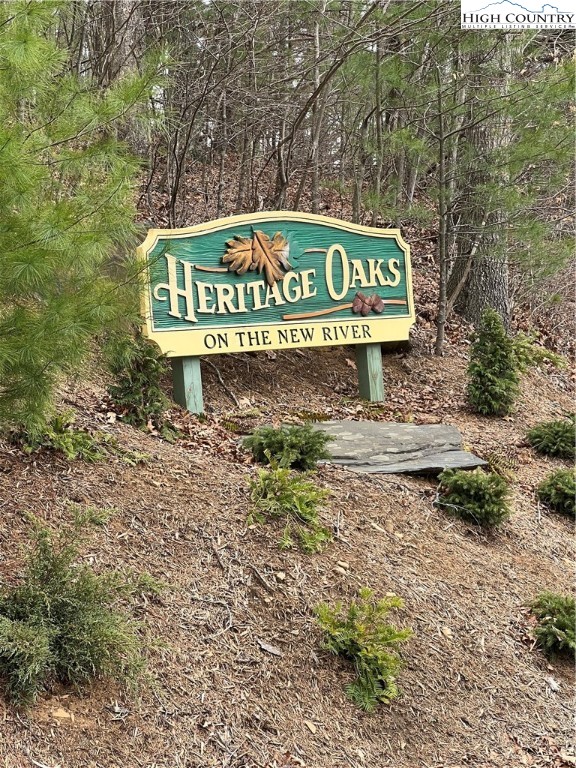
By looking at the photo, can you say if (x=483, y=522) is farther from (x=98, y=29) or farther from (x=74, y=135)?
(x=98, y=29)

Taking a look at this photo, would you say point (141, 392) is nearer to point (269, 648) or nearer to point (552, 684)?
point (269, 648)

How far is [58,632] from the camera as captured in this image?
10.8 feet

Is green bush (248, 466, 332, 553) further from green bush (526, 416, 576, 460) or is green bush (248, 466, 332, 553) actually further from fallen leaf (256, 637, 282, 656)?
green bush (526, 416, 576, 460)

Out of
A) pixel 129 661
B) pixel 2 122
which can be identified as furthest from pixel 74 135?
pixel 129 661

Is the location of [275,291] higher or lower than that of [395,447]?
higher

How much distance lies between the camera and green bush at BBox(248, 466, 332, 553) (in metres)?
4.71

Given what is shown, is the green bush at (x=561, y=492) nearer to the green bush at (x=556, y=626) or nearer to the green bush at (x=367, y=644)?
the green bush at (x=556, y=626)

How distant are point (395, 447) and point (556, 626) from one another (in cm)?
184

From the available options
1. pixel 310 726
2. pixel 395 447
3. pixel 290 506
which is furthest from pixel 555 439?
pixel 310 726

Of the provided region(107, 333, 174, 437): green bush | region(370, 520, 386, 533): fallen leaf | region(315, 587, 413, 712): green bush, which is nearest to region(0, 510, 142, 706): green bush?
region(315, 587, 413, 712): green bush

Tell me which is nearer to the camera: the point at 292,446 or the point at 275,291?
the point at 292,446

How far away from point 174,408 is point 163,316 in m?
0.77

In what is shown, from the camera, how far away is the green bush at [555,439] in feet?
23.7

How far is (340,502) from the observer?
17.3 feet
